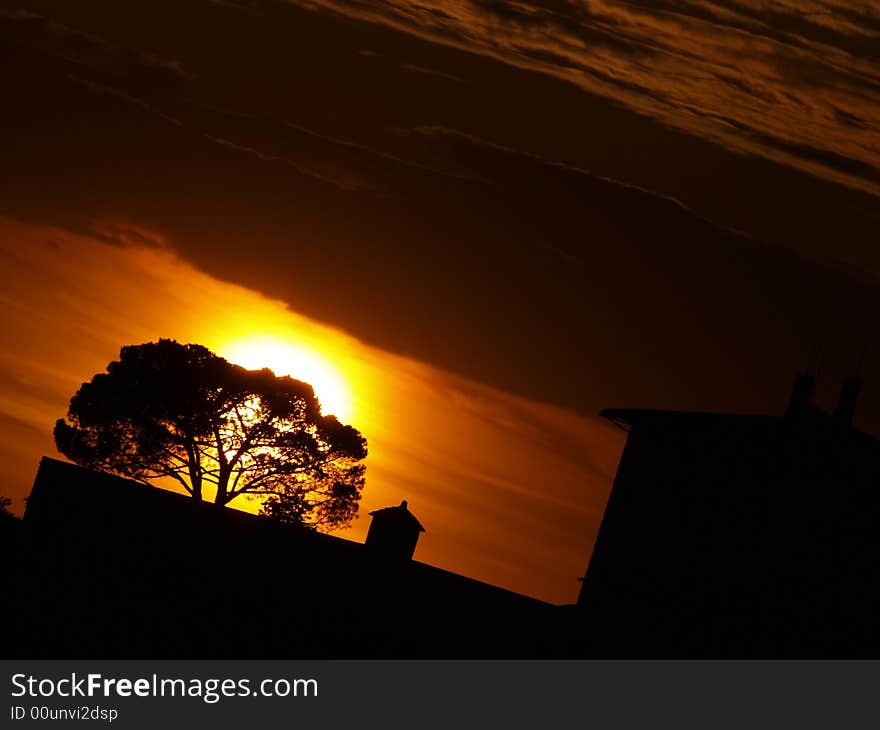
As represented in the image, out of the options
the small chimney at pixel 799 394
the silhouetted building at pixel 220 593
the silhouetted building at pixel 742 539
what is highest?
the small chimney at pixel 799 394

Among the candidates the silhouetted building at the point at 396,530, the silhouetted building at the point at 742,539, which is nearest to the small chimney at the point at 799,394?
the silhouetted building at the point at 742,539

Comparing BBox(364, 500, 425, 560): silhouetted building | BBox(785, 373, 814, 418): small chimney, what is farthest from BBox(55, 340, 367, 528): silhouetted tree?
BBox(785, 373, 814, 418): small chimney

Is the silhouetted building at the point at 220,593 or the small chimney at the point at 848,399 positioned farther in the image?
the small chimney at the point at 848,399

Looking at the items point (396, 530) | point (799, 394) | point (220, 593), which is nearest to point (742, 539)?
point (799, 394)

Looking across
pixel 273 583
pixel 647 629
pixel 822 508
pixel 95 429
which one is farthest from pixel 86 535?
pixel 95 429

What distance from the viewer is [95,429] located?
58.6 metres

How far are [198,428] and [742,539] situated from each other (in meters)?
32.2

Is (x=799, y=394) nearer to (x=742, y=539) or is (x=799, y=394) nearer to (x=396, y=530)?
(x=742, y=539)

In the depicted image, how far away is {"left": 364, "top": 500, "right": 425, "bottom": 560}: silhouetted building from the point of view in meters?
47.2

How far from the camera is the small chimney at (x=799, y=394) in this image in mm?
33562

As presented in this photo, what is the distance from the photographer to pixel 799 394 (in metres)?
34.2

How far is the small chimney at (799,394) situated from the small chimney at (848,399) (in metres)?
0.97

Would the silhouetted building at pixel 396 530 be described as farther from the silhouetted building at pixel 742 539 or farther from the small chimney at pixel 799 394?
the small chimney at pixel 799 394
